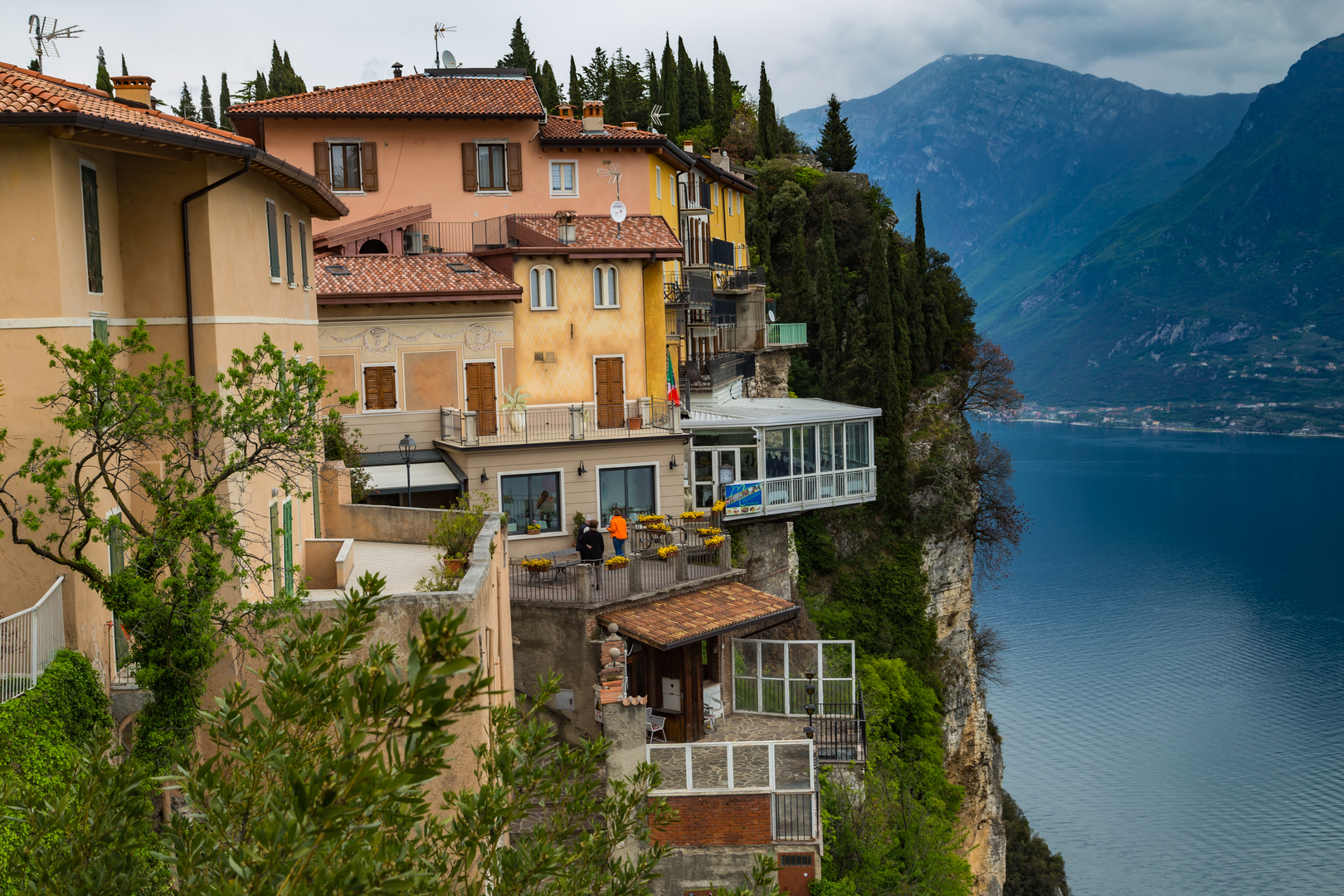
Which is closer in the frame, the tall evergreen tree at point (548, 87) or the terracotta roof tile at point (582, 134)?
the terracotta roof tile at point (582, 134)

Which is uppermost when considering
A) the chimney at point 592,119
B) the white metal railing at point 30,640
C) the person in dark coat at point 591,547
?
the chimney at point 592,119

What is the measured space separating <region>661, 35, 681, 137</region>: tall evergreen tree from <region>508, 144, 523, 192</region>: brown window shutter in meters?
32.8

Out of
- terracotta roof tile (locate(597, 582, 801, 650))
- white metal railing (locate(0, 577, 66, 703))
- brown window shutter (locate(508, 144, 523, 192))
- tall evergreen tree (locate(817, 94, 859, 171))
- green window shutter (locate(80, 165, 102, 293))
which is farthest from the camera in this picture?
tall evergreen tree (locate(817, 94, 859, 171))

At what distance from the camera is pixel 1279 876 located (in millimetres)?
53312

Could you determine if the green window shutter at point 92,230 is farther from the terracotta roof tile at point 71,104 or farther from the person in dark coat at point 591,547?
the person in dark coat at point 591,547

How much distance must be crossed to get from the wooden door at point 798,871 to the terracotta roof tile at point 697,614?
13.7 feet

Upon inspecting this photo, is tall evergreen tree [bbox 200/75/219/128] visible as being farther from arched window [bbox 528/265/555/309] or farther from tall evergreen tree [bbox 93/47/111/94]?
arched window [bbox 528/265/555/309]

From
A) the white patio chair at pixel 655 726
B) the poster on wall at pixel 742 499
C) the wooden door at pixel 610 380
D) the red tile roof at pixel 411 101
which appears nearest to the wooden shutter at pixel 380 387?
the wooden door at pixel 610 380

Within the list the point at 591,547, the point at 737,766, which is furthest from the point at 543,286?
the point at 737,766

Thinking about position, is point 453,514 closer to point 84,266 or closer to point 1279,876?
point 84,266

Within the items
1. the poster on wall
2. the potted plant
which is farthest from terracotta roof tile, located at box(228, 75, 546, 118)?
the poster on wall

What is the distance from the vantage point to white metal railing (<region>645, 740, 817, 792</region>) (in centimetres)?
1862

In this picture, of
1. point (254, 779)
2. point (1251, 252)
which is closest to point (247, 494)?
point (254, 779)

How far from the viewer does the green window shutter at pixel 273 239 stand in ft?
48.4
